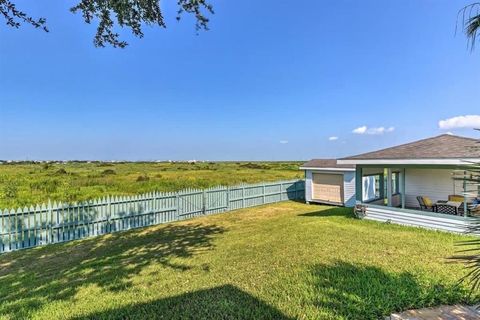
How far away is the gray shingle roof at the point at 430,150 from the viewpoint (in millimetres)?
8633

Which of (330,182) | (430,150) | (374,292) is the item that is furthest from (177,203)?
(430,150)

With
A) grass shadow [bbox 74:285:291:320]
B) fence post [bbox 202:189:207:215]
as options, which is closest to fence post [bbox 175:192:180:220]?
fence post [bbox 202:189:207:215]

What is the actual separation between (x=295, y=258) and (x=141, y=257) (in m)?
3.89

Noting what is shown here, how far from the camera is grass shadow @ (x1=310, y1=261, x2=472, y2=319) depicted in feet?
12.8

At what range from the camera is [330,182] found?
16.4 meters

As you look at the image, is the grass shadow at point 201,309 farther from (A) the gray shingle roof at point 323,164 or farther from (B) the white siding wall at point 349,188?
(A) the gray shingle roof at point 323,164

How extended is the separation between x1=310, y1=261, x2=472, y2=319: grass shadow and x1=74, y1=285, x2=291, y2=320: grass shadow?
2.92ft

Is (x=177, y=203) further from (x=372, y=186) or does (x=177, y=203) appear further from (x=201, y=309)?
(x=372, y=186)

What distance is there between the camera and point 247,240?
8438mm

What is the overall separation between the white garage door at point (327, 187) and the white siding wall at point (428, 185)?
3429mm

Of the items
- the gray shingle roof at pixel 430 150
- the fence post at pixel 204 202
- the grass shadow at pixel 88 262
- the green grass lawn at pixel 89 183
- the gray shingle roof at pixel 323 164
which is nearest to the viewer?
the grass shadow at pixel 88 262

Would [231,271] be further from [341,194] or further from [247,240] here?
[341,194]

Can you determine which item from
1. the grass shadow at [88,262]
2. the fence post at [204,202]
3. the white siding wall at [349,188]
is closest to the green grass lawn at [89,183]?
the fence post at [204,202]

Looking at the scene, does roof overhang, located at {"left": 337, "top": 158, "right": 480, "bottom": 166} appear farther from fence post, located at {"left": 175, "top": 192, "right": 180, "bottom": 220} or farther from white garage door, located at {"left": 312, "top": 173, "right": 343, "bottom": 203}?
fence post, located at {"left": 175, "top": 192, "right": 180, "bottom": 220}
